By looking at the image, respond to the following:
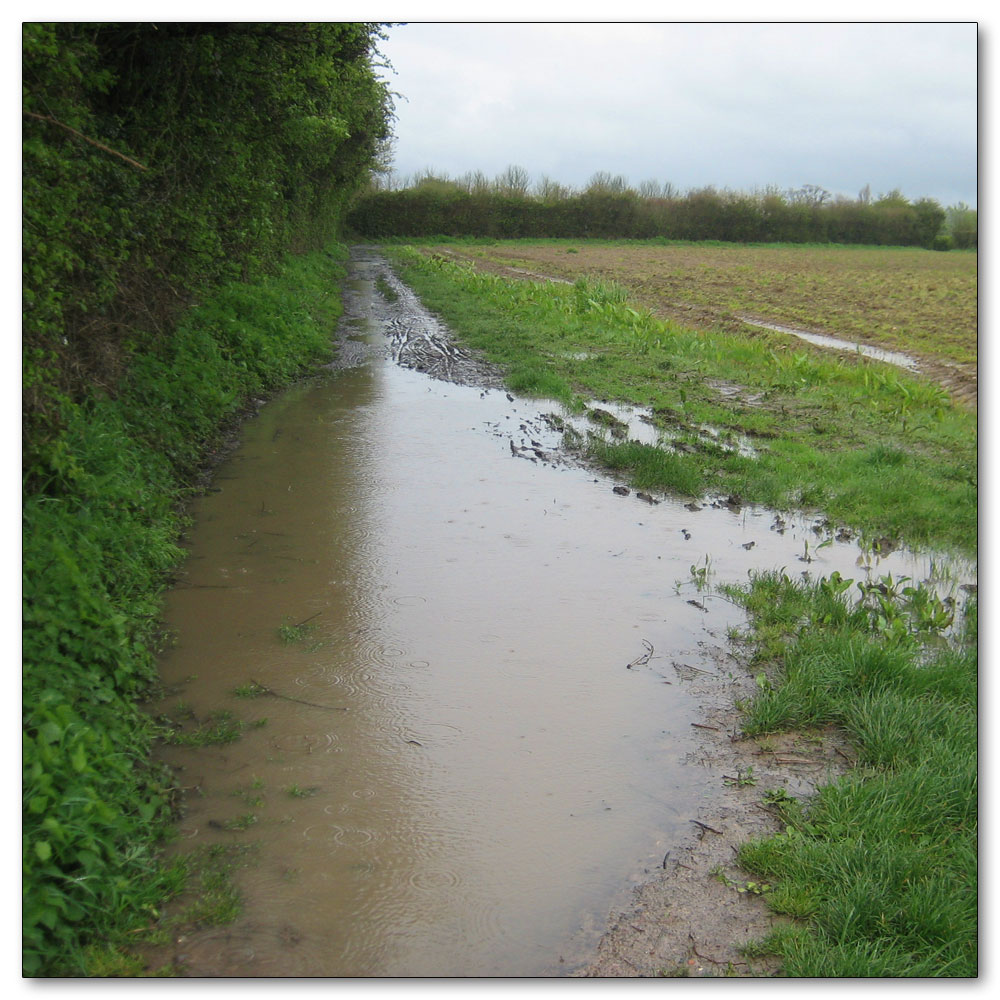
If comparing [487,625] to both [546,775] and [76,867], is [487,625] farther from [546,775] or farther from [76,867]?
[76,867]

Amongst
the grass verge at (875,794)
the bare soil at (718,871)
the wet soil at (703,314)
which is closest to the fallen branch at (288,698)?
the bare soil at (718,871)

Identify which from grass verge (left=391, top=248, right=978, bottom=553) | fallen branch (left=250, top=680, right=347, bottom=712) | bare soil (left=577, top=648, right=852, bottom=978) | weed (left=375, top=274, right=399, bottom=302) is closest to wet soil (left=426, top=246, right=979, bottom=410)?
grass verge (left=391, top=248, right=978, bottom=553)

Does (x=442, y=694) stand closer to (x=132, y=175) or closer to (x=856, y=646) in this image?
(x=856, y=646)

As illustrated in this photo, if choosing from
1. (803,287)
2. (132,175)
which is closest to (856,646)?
(132,175)

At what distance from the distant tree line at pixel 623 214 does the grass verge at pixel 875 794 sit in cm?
5317

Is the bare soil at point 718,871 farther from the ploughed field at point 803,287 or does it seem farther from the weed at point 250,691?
the ploughed field at point 803,287

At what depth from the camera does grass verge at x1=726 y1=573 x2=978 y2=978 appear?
2.80 metres

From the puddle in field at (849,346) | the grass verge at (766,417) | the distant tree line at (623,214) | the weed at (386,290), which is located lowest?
the grass verge at (766,417)

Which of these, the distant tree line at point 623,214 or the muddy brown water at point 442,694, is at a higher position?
the distant tree line at point 623,214

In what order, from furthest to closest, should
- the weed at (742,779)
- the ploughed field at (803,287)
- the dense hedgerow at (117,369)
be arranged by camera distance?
the ploughed field at (803,287) → the weed at (742,779) → the dense hedgerow at (117,369)

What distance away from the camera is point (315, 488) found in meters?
7.65

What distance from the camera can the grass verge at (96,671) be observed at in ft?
9.14

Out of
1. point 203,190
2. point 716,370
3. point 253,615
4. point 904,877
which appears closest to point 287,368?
point 203,190

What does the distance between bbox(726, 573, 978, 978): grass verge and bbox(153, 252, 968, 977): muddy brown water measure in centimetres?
44
